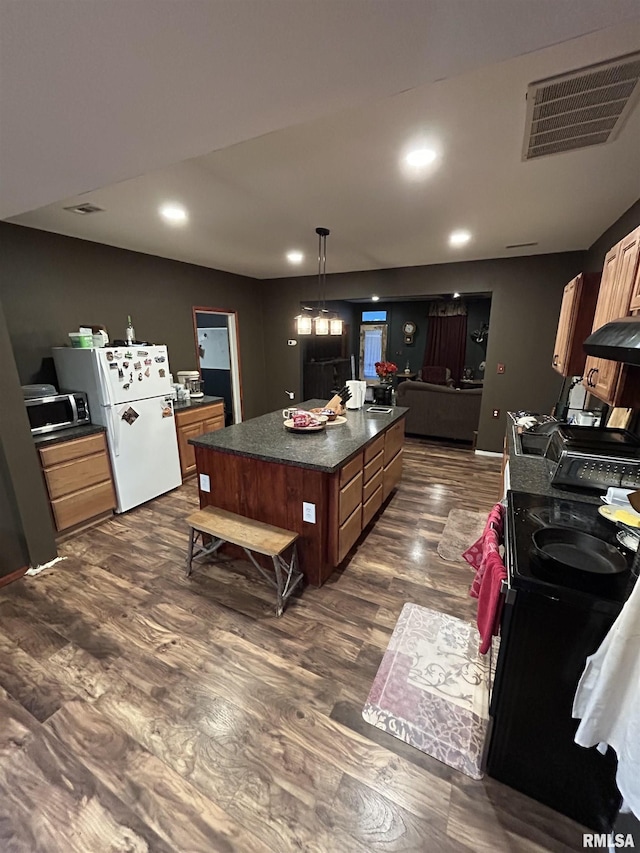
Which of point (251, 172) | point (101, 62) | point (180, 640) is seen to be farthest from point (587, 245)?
point (180, 640)

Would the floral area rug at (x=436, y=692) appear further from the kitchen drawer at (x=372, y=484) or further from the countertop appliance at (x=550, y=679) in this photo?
the kitchen drawer at (x=372, y=484)

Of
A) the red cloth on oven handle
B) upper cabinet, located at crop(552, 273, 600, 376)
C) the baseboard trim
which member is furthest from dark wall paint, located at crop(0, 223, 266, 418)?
upper cabinet, located at crop(552, 273, 600, 376)

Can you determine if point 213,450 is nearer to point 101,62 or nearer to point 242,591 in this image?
point 242,591

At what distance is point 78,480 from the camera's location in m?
2.91

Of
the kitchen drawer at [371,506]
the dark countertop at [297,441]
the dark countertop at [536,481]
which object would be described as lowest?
the kitchen drawer at [371,506]

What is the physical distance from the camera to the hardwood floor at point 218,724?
3.84 feet

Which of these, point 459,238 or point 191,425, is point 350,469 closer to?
point 191,425

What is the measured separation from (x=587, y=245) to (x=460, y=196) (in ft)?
7.84

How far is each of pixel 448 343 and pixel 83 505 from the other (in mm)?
8393

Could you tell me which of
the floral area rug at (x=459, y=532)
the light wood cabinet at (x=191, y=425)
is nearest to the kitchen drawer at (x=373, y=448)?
the floral area rug at (x=459, y=532)

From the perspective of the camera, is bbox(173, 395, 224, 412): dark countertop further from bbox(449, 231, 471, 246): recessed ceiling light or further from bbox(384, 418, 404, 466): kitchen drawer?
bbox(449, 231, 471, 246): recessed ceiling light

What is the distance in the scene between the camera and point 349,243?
349cm

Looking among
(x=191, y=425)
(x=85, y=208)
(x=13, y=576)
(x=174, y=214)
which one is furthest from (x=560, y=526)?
(x=191, y=425)

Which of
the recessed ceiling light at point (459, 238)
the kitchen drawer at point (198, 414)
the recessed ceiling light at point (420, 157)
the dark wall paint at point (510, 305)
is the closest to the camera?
the recessed ceiling light at point (420, 157)
